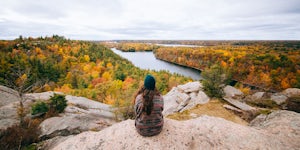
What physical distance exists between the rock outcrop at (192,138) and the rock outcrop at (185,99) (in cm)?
873

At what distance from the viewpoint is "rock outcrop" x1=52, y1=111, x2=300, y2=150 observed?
5.14m

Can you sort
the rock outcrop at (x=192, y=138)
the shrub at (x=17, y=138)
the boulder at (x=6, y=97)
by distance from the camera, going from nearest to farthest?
1. the rock outcrop at (x=192, y=138)
2. the shrub at (x=17, y=138)
3. the boulder at (x=6, y=97)

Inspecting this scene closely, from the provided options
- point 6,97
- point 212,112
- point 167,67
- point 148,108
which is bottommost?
point 167,67

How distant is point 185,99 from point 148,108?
1389 cm

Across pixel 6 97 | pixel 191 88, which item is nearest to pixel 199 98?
pixel 191 88

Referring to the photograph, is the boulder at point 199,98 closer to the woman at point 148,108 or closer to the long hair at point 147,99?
the woman at point 148,108

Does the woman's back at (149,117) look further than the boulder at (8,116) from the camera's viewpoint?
No

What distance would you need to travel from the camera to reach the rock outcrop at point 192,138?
514 centimetres

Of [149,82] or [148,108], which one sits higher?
[149,82]

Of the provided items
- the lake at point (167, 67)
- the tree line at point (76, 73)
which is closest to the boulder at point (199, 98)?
the tree line at point (76, 73)

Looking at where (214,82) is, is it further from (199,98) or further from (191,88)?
(191,88)

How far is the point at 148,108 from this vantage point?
180 inches

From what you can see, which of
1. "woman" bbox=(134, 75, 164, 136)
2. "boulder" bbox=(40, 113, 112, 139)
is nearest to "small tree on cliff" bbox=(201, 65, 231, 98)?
"boulder" bbox=(40, 113, 112, 139)

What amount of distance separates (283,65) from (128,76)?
51.8 metres
